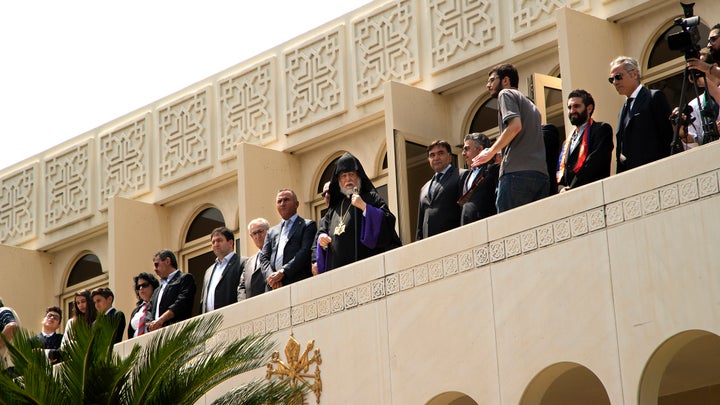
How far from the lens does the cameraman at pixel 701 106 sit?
12336 mm

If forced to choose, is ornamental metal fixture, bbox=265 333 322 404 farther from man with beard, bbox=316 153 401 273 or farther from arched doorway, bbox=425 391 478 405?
arched doorway, bbox=425 391 478 405

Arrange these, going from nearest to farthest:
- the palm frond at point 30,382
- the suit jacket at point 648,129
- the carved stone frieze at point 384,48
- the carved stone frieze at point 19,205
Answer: the suit jacket at point 648,129 → the palm frond at point 30,382 → the carved stone frieze at point 384,48 → the carved stone frieze at point 19,205

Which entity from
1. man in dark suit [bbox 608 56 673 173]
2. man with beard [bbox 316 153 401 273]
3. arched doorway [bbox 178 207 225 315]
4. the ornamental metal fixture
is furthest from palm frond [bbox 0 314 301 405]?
arched doorway [bbox 178 207 225 315]

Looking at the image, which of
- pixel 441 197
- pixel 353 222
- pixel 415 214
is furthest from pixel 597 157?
pixel 415 214

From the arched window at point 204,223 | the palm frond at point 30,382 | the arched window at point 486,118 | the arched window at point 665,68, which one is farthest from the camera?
the arched window at point 204,223

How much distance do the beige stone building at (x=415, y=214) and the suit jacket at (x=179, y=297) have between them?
83cm

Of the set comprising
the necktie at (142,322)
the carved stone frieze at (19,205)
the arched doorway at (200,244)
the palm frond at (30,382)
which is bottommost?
the palm frond at (30,382)

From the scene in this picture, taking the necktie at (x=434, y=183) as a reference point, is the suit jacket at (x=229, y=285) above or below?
below

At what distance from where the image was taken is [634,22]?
18.1m

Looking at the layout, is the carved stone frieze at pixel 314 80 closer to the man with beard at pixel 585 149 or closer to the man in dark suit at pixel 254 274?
the man in dark suit at pixel 254 274

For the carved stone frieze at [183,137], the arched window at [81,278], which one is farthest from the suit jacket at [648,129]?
the arched window at [81,278]

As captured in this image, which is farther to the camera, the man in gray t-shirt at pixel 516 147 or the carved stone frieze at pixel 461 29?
the carved stone frieze at pixel 461 29

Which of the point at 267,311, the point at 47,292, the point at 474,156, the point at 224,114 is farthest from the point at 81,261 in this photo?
the point at 474,156

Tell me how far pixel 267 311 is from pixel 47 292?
10073 millimetres
